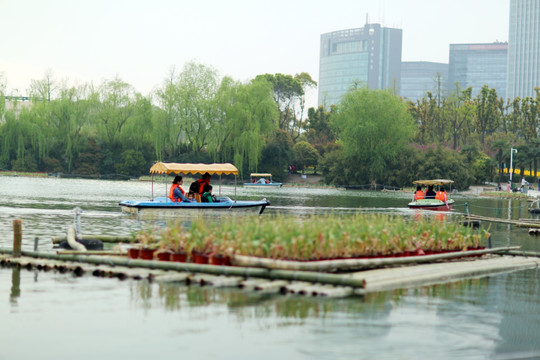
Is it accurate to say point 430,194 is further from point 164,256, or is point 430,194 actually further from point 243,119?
point 243,119

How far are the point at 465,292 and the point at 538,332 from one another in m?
2.59

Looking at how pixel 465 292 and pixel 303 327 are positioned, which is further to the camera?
pixel 465 292

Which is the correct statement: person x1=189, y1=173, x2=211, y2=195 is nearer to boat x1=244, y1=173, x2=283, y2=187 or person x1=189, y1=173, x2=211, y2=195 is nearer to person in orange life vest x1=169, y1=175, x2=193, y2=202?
person in orange life vest x1=169, y1=175, x2=193, y2=202

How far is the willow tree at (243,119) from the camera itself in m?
73.8

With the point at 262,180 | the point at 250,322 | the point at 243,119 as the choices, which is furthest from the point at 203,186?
the point at 262,180

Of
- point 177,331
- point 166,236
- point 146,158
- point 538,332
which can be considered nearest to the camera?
point 177,331

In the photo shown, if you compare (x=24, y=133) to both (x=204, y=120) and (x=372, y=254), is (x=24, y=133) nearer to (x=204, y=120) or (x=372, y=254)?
(x=204, y=120)

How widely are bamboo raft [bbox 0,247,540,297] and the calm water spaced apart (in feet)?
0.87

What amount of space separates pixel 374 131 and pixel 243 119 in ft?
45.2

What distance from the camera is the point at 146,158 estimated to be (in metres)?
80.3

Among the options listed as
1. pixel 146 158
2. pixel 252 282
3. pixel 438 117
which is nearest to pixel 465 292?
pixel 252 282

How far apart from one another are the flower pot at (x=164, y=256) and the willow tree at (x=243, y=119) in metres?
61.5

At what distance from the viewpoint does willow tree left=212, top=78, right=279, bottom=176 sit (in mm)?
73812

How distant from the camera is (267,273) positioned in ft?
36.1
